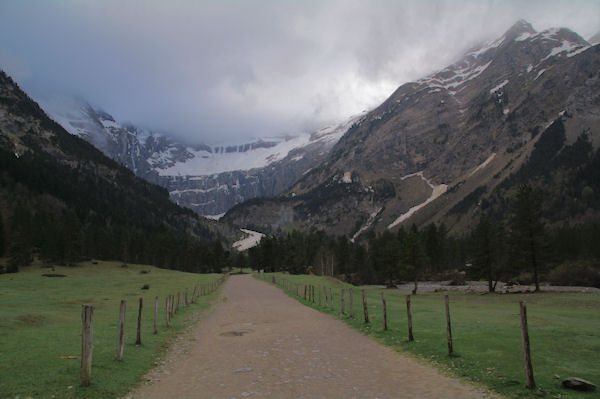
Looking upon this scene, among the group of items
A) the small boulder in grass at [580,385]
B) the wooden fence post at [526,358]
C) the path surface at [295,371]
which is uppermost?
the wooden fence post at [526,358]

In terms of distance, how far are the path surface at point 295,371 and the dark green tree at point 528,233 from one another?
53.8 metres

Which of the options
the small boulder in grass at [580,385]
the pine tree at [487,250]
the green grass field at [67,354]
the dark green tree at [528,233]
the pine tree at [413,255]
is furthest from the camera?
the pine tree at [413,255]

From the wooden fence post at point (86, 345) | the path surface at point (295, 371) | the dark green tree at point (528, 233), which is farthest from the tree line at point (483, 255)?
the wooden fence post at point (86, 345)

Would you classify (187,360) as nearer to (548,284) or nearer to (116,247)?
(548,284)

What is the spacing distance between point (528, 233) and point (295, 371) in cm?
6294

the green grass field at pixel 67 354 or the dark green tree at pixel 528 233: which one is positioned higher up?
the dark green tree at pixel 528 233

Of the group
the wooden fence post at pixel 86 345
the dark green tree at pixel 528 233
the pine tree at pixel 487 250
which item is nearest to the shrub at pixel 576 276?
the pine tree at pixel 487 250

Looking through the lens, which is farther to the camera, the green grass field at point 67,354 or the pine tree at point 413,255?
the pine tree at point 413,255

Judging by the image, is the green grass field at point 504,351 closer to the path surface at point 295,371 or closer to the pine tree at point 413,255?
the path surface at point 295,371

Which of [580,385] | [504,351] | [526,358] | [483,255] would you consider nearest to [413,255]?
[483,255]

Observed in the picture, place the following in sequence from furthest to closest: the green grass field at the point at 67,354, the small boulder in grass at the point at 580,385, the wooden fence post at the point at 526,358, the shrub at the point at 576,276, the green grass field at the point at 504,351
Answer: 1. the shrub at the point at 576,276
2. the green grass field at the point at 504,351
3. the green grass field at the point at 67,354
4. the wooden fence post at the point at 526,358
5. the small boulder in grass at the point at 580,385

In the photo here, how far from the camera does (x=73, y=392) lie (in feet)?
35.1

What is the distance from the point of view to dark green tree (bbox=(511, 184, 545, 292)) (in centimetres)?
6237

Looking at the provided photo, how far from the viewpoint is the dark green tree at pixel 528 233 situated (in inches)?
2455
